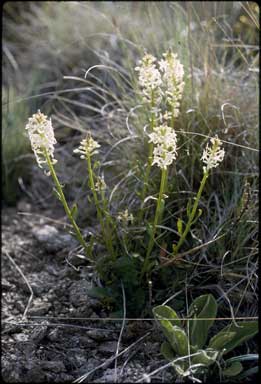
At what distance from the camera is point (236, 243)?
67.1 inches

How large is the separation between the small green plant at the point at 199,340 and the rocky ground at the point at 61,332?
0.07 metres

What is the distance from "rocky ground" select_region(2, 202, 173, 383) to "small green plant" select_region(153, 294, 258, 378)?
0.21 feet

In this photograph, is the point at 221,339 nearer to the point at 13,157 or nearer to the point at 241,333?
the point at 241,333

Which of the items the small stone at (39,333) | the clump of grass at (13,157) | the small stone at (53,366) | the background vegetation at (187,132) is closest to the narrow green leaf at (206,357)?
the background vegetation at (187,132)

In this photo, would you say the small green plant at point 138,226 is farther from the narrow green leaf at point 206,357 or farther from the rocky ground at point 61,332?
the narrow green leaf at point 206,357

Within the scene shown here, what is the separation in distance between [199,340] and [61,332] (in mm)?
401

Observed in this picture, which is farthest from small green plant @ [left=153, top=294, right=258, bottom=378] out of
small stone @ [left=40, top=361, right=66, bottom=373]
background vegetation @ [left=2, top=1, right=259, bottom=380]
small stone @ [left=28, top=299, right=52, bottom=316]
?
small stone @ [left=28, top=299, right=52, bottom=316]

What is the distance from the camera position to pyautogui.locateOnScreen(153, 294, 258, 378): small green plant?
1.36 m

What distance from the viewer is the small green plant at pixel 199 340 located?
1.36 metres

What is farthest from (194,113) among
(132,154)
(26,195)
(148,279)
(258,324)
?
(26,195)

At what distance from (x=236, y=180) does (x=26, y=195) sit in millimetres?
1126

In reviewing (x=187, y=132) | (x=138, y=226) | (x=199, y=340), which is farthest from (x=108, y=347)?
(x=187, y=132)

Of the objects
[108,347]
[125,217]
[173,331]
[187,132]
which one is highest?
[187,132]

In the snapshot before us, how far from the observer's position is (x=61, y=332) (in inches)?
63.7
